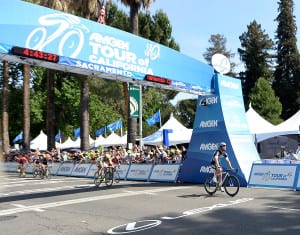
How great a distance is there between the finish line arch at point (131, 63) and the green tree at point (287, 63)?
161 feet

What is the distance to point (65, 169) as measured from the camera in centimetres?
2705

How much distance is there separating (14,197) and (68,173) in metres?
11.6

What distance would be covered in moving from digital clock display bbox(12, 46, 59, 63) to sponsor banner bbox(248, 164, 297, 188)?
8866 mm

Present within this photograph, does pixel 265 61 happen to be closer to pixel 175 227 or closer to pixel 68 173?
pixel 68 173

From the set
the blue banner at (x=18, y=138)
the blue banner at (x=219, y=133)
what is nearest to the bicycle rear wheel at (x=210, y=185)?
the blue banner at (x=219, y=133)

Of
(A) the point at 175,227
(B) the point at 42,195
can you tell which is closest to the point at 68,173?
(B) the point at 42,195

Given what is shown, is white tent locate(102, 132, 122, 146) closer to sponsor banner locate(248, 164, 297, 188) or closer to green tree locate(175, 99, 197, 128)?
sponsor banner locate(248, 164, 297, 188)

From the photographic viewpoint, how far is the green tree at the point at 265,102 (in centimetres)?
5728

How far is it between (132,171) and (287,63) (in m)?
54.9

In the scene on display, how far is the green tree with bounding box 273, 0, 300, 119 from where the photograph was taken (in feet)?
220

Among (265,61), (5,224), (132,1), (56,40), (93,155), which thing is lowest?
(5,224)

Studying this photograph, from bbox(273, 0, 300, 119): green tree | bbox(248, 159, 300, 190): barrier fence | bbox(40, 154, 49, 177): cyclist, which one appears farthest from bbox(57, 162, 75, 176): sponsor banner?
bbox(273, 0, 300, 119): green tree

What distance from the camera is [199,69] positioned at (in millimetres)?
18062

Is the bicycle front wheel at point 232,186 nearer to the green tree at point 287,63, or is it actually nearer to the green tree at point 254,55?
the green tree at point 287,63
